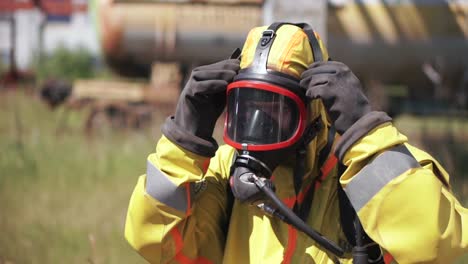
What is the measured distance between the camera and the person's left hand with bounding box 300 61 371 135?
6.75 ft

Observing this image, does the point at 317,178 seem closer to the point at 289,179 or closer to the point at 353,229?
the point at 289,179

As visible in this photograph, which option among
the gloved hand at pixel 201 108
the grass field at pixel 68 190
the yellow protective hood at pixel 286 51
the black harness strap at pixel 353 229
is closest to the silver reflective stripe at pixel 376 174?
the black harness strap at pixel 353 229

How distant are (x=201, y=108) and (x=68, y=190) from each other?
421 centimetres

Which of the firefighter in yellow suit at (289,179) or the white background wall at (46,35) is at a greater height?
the firefighter in yellow suit at (289,179)

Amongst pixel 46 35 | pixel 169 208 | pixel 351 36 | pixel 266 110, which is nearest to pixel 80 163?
pixel 351 36

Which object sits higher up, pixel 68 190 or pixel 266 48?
pixel 266 48

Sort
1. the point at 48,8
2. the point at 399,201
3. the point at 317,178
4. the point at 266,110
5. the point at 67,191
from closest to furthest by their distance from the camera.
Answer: the point at 399,201 < the point at 266,110 < the point at 317,178 < the point at 67,191 < the point at 48,8

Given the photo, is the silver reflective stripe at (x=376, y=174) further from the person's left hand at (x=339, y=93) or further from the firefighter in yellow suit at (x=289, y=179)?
the person's left hand at (x=339, y=93)

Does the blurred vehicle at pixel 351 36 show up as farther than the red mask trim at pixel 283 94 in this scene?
Yes

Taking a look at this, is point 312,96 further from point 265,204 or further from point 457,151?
point 457,151

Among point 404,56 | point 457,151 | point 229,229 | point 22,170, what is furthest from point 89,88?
point 229,229

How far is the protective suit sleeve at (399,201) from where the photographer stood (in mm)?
2014

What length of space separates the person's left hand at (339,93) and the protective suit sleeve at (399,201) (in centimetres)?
7

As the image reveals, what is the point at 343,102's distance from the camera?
2066 millimetres
